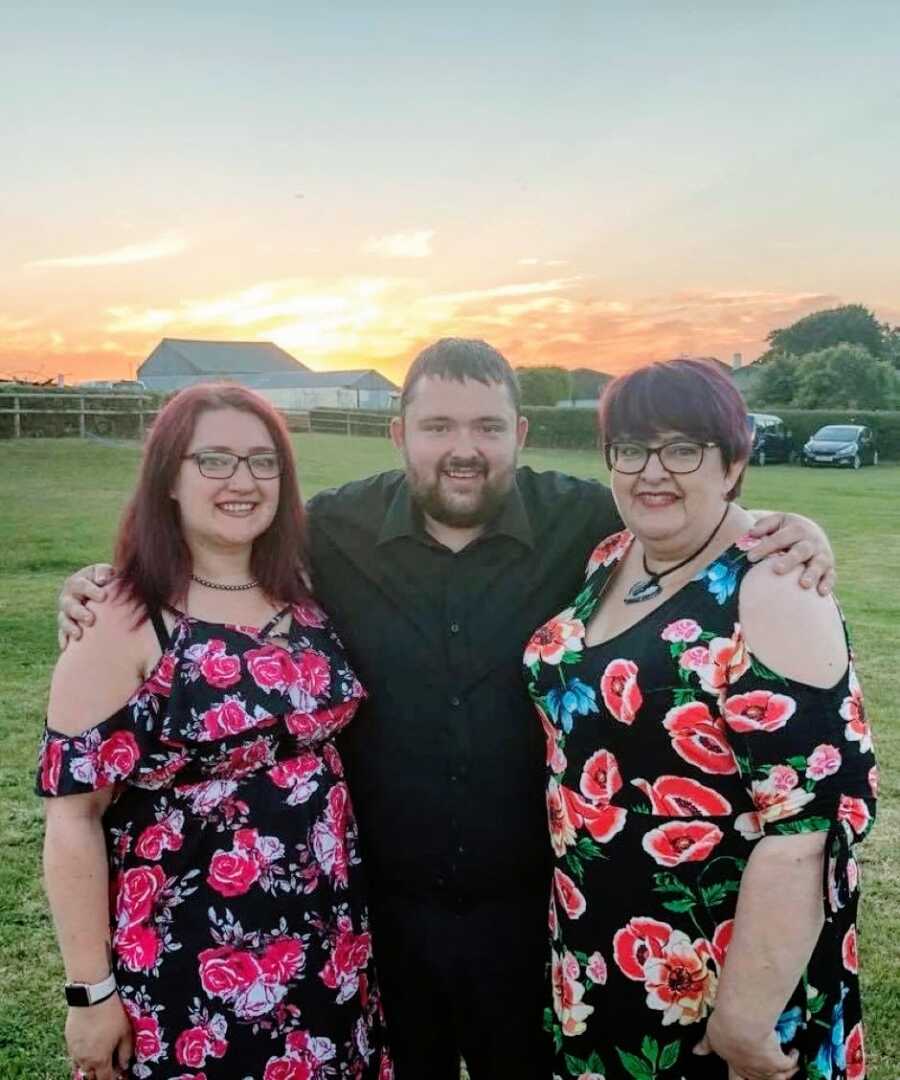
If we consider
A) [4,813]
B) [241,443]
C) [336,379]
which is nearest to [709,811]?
[241,443]

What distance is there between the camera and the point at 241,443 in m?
2.45

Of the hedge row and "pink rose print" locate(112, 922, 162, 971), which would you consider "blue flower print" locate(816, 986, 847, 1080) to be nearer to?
"pink rose print" locate(112, 922, 162, 971)

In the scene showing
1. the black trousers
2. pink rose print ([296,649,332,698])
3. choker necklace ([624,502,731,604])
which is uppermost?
choker necklace ([624,502,731,604])

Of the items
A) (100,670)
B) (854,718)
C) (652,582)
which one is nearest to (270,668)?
(100,670)

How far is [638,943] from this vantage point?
85.7 inches

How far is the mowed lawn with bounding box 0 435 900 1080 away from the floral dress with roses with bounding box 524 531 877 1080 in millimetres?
202

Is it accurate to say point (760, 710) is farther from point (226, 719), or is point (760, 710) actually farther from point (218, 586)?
point (218, 586)

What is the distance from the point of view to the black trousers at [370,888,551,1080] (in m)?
2.60

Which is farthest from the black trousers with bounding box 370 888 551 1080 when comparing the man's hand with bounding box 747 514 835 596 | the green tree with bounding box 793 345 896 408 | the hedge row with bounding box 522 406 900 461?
the green tree with bounding box 793 345 896 408

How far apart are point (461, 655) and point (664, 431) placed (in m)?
0.80

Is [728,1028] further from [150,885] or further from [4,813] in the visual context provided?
[4,813]

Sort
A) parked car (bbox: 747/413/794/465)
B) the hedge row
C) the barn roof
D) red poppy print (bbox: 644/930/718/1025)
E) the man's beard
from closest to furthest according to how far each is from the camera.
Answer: red poppy print (bbox: 644/930/718/1025)
the man's beard
parked car (bbox: 747/413/794/465)
the hedge row
the barn roof

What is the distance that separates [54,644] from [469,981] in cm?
684

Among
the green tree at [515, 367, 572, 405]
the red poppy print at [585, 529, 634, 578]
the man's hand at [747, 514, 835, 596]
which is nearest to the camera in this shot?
the man's hand at [747, 514, 835, 596]
